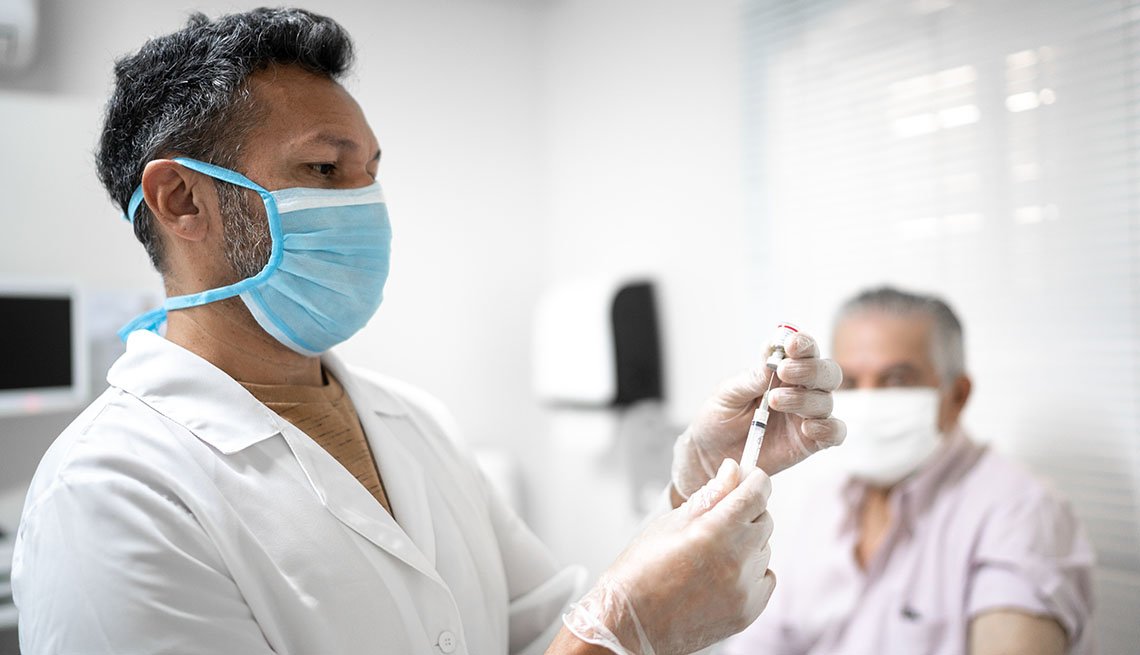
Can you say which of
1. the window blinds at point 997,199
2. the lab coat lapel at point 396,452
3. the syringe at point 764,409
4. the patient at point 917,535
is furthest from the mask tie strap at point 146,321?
the window blinds at point 997,199

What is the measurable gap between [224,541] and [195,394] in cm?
18

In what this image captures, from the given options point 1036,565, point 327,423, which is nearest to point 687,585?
point 327,423

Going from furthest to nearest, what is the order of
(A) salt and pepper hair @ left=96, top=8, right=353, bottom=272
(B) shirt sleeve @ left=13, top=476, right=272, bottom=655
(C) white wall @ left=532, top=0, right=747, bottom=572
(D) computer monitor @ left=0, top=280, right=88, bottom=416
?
(C) white wall @ left=532, top=0, right=747, bottom=572 → (D) computer monitor @ left=0, top=280, right=88, bottom=416 → (A) salt and pepper hair @ left=96, top=8, right=353, bottom=272 → (B) shirt sleeve @ left=13, top=476, right=272, bottom=655

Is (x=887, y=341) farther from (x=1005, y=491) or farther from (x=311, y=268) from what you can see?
(x=311, y=268)

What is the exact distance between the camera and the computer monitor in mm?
1978

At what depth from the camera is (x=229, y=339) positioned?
3.19 ft

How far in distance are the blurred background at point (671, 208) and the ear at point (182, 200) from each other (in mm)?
407

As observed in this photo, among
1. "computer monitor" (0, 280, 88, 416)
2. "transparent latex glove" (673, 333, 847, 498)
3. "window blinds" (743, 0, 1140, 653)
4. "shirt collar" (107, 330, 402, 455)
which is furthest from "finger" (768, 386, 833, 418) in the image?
"computer monitor" (0, 280, 88, 416)

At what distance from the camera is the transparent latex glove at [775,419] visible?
0.89 m

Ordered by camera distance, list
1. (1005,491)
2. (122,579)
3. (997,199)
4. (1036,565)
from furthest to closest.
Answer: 1. (997,199)
2. (1005,491)
3. (1036,565)
4. (122,579)

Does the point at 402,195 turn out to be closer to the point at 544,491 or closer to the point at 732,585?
the point at 544,491

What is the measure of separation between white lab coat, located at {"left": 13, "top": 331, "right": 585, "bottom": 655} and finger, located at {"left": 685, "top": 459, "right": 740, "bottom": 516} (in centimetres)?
31

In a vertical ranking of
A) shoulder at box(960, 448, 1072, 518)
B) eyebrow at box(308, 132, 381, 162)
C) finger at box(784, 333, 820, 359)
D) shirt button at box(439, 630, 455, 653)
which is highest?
eyebrow at box(308, 132, 381, 162)

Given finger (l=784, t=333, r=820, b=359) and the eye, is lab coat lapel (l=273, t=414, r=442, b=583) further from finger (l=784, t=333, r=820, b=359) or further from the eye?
the eye
